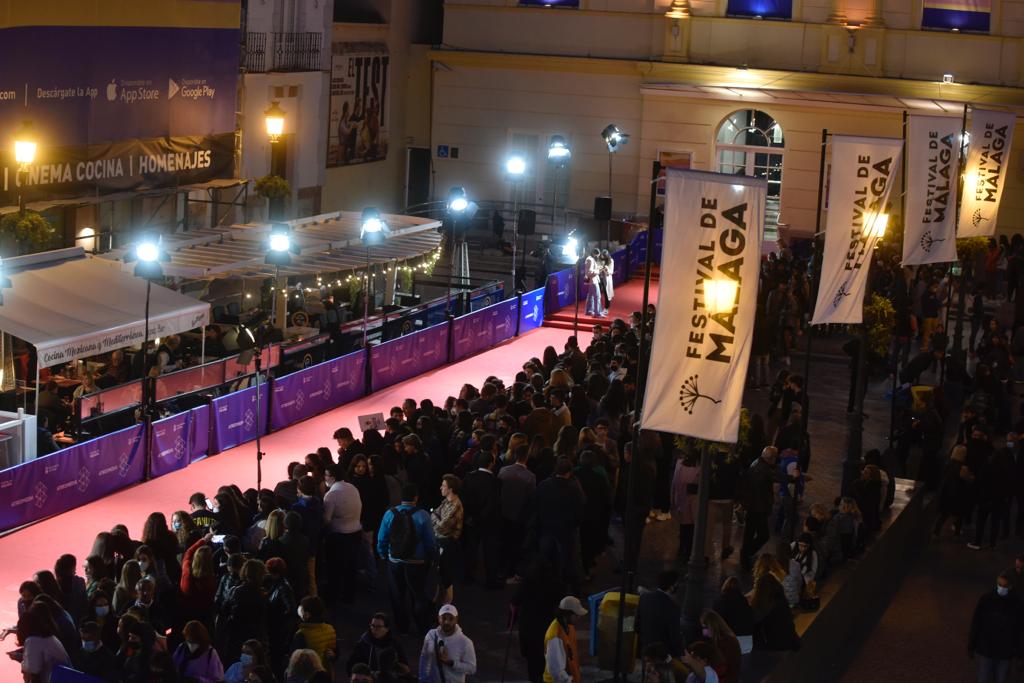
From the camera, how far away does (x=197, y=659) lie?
11.2 m

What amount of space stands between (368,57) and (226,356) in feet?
53.3

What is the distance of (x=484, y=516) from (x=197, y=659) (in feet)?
14.8

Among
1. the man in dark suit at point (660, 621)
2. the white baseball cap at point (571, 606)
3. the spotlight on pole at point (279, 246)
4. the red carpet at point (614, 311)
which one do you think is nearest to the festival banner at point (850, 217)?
the man in dark suit at point (660, 621)

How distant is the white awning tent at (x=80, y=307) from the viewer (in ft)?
64.6

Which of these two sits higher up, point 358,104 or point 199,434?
point 358,104

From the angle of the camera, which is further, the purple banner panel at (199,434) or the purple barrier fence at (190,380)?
the purple barrier fence at (190,380)

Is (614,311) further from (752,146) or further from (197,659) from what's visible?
(197,659)

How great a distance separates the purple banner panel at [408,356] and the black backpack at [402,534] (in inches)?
434

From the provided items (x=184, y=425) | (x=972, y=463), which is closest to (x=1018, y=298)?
(x=972, y=463)

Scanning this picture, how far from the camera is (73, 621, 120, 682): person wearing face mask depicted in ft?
37.0

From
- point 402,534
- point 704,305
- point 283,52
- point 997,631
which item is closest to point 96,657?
point 402,534

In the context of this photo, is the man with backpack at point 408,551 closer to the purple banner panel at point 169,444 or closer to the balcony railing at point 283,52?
the purple banner panel at point 169,444

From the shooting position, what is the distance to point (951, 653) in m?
16.5

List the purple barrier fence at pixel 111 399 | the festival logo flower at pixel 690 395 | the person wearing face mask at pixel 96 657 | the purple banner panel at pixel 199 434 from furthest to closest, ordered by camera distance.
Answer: the purple banner panel at pixel 199 434, the purple barrier fence at pixel 111 399, the festival logo flower at pixel 690 395, the person wearing face mask at pixel 96 657
